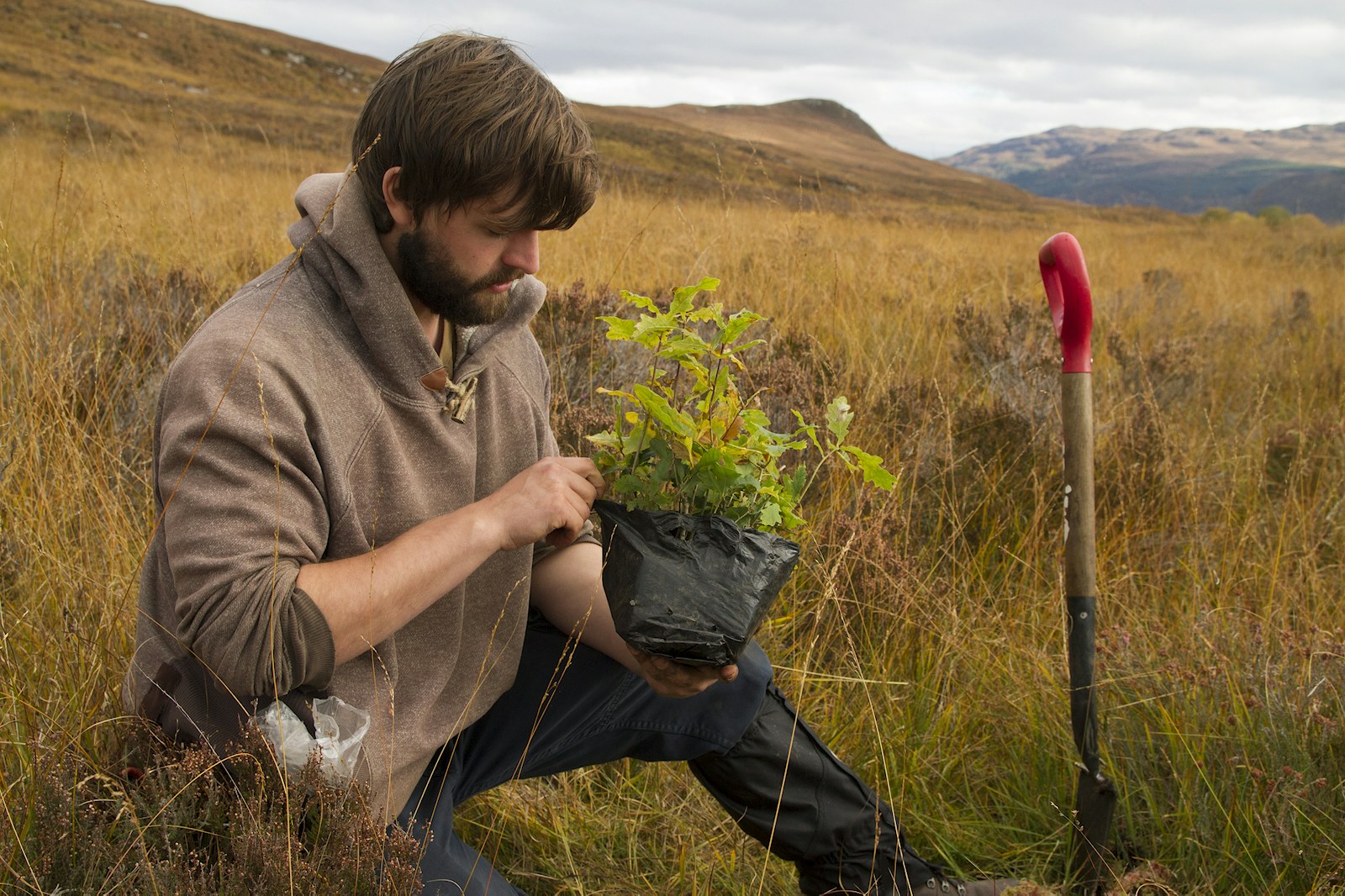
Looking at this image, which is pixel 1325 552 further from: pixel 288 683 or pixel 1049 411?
pixel 288 683

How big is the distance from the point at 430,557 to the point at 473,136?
2.30ft

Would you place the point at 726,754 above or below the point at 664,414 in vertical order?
below

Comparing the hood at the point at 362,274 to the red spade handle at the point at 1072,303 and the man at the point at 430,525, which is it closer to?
the man at the point at 430,525

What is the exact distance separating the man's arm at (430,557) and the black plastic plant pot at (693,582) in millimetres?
136

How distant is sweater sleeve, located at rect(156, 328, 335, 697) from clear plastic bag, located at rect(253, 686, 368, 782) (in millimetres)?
82

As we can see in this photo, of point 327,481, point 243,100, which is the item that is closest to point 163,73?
point 243,100

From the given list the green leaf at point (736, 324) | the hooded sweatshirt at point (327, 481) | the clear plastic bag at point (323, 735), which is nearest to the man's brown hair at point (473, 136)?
the hooded sweatshirt at point (327, 481)

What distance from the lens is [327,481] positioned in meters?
1.48

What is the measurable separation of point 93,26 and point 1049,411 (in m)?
48.5

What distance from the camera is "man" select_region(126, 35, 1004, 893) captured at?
134 cm

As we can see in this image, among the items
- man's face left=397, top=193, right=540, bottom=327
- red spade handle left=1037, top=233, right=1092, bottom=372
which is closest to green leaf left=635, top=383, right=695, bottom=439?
man's face left=397, top=193, right=540, bottom=327

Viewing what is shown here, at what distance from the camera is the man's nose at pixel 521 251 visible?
5.36 feet

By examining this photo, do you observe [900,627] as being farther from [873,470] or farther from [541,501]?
[541,501]

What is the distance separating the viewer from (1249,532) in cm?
304
